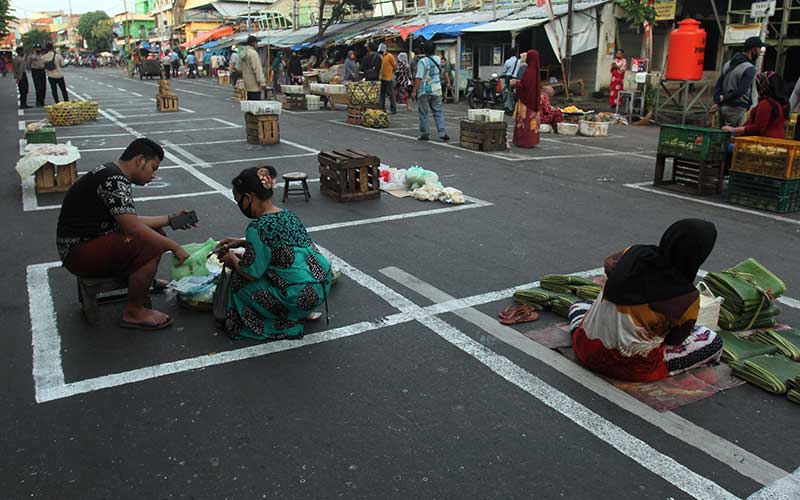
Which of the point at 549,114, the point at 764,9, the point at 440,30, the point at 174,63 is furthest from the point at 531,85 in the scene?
the point at 174,63

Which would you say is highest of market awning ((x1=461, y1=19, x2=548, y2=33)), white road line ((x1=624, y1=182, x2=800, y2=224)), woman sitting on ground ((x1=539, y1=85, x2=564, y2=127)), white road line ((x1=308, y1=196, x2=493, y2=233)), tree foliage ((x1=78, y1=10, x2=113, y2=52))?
tree foliage ((x1=78, y1=10, x2=113, y2=52))

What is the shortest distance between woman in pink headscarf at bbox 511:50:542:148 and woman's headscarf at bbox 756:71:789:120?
15.7ft

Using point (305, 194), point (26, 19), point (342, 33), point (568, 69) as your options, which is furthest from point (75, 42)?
point (305, 194)

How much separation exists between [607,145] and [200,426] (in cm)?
1217

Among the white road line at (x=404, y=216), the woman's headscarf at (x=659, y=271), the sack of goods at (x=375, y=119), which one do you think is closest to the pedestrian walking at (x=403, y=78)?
the sack of goods at (x=375, y=119)

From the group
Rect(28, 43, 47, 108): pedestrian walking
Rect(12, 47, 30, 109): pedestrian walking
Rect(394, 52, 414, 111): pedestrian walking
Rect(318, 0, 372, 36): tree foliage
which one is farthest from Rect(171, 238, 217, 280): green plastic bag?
Rect(318, 0, 372, 36): tree foliage

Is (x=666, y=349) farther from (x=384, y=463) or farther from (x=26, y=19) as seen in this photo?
(x=26, y=19)

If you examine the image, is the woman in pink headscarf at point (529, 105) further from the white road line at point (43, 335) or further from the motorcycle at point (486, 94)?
the white road line at point (43, 335)

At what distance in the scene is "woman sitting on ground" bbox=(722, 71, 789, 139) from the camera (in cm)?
813

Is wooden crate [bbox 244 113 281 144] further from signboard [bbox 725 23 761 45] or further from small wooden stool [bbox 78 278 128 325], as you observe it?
signboard [bbox 725 23 761 45]

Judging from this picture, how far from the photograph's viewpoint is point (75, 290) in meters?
5.29

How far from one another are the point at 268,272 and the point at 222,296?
19.5 inches

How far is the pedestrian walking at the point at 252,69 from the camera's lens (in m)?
14.4

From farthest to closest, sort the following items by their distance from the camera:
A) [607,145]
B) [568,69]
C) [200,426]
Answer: [568,69] < [607,145] < [200,426]
